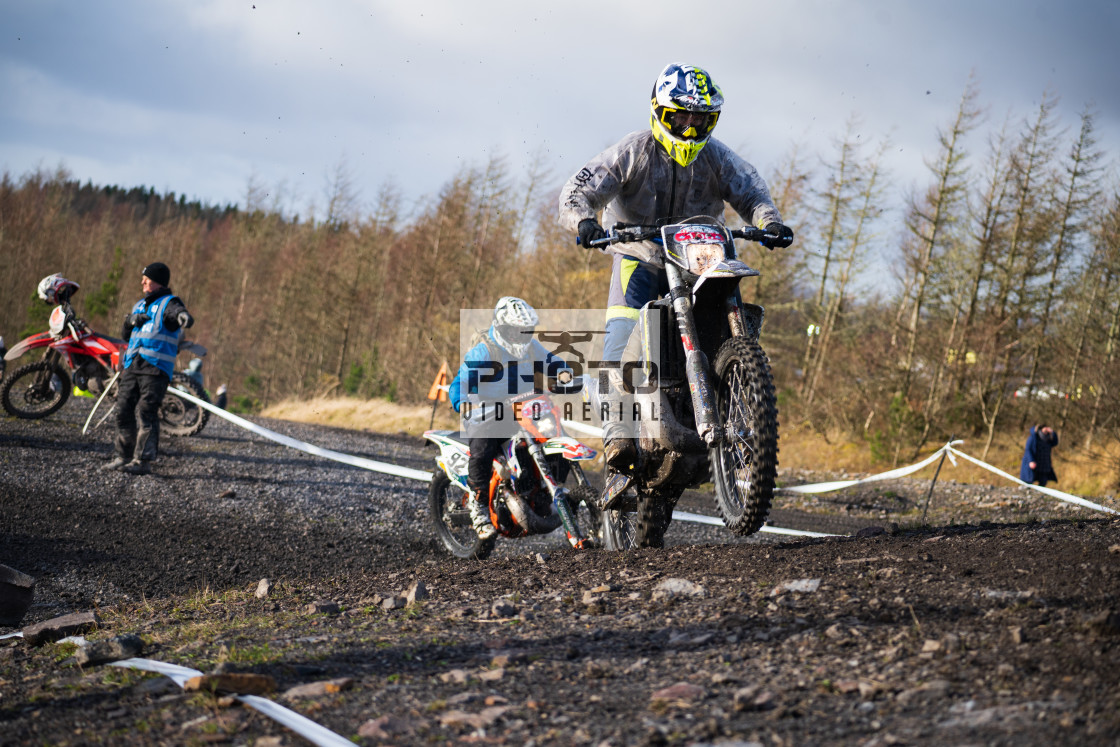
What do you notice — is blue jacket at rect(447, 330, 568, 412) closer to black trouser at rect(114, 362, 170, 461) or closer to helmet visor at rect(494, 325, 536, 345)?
helmet visor at rect(494, 325, 536, 345)

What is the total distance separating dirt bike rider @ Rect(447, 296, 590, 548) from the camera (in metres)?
6.91

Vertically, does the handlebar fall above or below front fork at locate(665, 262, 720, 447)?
above

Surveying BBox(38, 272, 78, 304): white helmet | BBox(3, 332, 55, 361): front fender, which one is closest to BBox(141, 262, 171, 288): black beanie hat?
BBox(38, 272, 78, 304): white helmet

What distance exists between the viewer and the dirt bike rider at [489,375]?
22.7ft

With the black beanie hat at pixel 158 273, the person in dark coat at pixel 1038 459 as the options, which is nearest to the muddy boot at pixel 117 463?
the black beanie hat at pixel 158 273

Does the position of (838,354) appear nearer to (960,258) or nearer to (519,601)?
(960,258)

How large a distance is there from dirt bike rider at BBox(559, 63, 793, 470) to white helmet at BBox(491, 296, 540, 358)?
1497mm

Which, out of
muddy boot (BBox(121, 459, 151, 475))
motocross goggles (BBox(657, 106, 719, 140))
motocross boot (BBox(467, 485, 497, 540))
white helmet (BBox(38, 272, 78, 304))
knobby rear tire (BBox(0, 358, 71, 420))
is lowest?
muddy boot (BBox(121, 459, 151, 475))

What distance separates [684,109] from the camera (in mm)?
4938

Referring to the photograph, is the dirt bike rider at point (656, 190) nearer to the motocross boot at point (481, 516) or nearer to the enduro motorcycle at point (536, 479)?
the enduro motorcycle at point (536, 479)

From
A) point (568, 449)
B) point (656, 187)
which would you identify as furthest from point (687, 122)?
point (568, 449)

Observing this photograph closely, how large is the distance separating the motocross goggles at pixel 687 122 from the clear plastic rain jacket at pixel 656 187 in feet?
0.99

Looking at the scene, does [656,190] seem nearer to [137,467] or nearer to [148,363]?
[148,363]

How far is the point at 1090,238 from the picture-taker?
26.9 m
